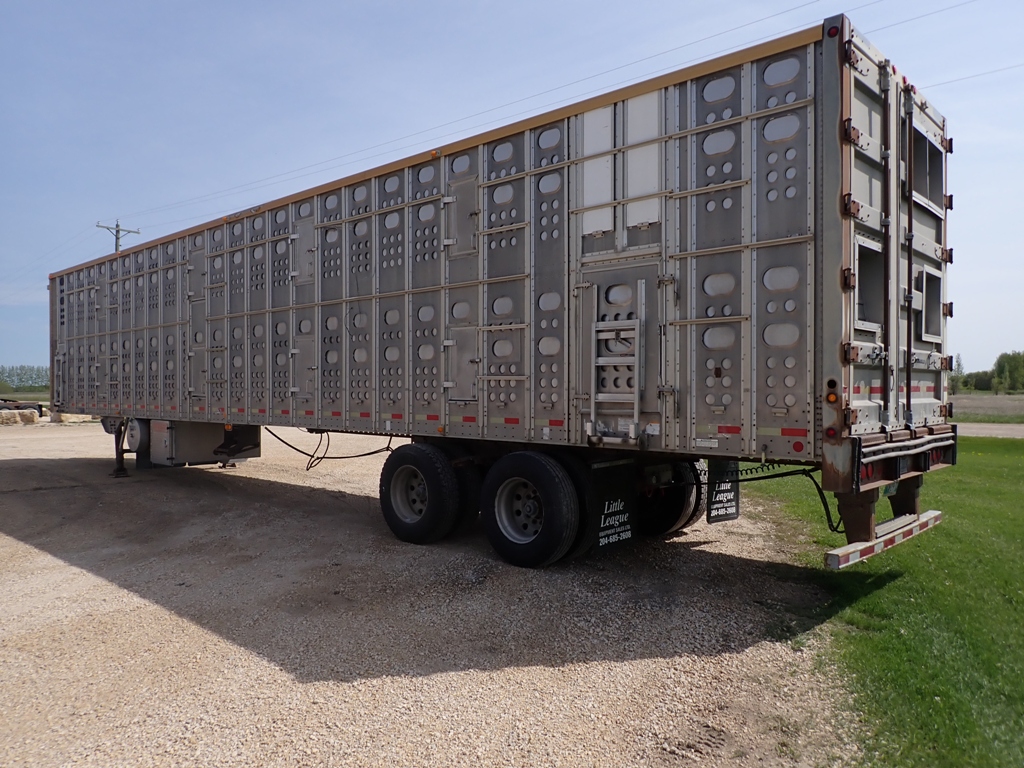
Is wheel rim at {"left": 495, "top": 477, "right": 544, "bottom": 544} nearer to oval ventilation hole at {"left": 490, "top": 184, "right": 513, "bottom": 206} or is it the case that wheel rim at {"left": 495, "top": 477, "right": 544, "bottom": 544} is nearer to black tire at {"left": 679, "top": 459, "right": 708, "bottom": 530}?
black tire at {"left": 679, "top": 459, "right": 708, "bottom": 530}

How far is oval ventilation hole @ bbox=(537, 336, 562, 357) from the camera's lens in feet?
23.2

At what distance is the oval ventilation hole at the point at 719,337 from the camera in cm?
583

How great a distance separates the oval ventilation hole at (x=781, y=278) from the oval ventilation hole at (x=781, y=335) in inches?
11.5

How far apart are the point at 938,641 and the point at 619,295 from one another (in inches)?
146

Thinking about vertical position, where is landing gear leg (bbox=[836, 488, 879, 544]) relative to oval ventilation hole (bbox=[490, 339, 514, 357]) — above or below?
below

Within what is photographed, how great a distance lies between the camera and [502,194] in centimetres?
759

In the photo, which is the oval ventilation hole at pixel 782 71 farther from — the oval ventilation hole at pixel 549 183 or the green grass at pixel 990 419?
the green grass at pixel 990 419

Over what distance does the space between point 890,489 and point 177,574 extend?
6826mm

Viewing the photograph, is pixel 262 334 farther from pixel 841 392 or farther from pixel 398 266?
pixel 841 392

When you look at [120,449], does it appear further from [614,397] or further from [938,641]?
[938,641]

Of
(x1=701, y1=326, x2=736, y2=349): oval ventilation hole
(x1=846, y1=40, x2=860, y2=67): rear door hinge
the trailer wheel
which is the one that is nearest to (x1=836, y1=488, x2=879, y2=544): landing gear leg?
(x1=701, y1=326, x2=736, y2=349): oval ventilation hole

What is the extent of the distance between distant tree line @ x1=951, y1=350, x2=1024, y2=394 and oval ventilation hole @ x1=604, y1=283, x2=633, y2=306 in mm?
79973

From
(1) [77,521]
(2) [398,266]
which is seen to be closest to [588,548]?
(2) [398,266]

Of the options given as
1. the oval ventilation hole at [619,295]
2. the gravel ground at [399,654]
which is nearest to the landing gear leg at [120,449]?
the gravel ground at [399,654]
